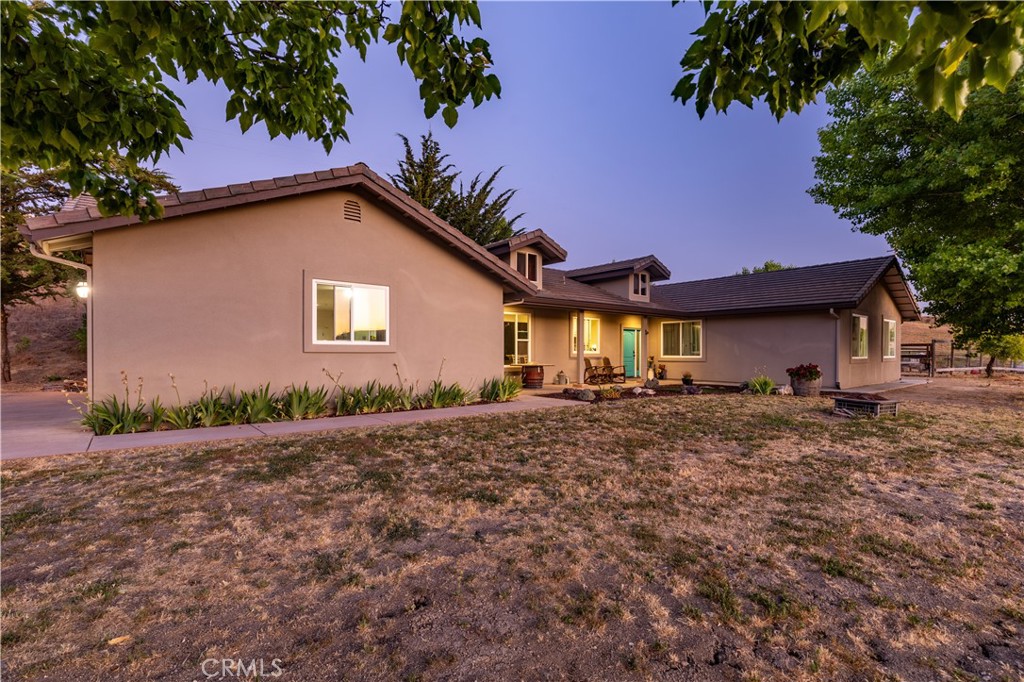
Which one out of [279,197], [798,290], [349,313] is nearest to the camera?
[279,197]

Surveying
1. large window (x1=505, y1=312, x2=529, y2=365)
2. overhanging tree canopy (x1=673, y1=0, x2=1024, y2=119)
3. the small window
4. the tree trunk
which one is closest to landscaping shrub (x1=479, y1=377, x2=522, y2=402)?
large window (x1=505, y1=312, x2=529, y2=365)

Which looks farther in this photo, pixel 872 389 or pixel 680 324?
pixel 680 324

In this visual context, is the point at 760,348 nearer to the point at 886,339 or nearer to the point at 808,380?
the point at 808,380

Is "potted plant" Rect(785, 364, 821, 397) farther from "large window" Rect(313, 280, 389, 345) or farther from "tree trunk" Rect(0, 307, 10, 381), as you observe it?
"tree trunk" Rect(0, 307, 10, 381)

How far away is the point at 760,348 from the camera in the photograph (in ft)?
55.6

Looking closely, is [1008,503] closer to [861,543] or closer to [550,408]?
[861,543]

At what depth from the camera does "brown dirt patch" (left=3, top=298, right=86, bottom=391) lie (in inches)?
624

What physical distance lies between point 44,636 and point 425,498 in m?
2.66

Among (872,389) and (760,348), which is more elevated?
(760,348)

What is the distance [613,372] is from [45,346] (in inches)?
945

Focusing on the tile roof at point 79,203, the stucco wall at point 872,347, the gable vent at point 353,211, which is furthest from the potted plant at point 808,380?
the tile roof at point 79,203

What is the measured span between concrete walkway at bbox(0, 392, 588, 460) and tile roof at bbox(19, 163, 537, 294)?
2949mm

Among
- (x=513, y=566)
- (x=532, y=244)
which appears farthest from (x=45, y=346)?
(x=513, y=566)

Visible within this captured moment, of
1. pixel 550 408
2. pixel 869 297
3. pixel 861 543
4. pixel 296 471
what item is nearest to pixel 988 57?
pixel 861 543
